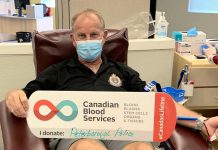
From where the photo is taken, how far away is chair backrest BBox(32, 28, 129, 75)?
68.0 inches

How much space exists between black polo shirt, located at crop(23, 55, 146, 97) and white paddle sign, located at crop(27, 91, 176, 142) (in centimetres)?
37

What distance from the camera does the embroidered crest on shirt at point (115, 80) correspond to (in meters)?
1.64

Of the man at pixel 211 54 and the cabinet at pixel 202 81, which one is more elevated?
the man at pixel 211 54

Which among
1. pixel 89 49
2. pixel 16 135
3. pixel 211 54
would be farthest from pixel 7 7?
pixel 16 135

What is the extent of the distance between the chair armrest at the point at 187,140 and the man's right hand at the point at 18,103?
0.65m

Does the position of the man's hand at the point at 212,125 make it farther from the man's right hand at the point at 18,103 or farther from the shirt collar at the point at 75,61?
the man's right hand at the point at 18,103

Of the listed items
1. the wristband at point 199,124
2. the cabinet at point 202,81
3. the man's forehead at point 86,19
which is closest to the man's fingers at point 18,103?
the man's forehead at point 86,19

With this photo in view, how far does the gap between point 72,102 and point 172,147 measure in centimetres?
49

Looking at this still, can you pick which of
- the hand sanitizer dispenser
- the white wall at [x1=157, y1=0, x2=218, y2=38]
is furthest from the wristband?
the white wall at [x1=157, y1=0, x2=218, y2=38]

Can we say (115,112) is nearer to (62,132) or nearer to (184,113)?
(62,132)

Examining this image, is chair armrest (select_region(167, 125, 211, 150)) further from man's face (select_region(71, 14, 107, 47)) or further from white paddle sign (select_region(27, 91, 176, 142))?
man's face (select_region(71, 14, 107, 47))

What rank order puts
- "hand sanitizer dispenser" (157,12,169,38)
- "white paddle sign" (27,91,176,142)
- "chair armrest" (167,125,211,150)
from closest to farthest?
1. "white paddle sign" (27,91,176,142)
2. "chair armrest" (167,125,211,150)
3. "hand sanitizer dispenser" (157,12,169,38)

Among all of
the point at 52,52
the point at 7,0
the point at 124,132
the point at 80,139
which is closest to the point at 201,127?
the point at 124,132

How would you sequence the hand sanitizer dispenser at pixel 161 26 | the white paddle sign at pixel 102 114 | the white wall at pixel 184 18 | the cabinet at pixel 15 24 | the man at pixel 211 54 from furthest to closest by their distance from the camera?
the white wall at pixel 184 18, the cabinet at pixel 15 24, the hand sanitizer dispenser at pixel 161 26, the man at pixel 211 54, the white paddle sign at pixel 102 114
